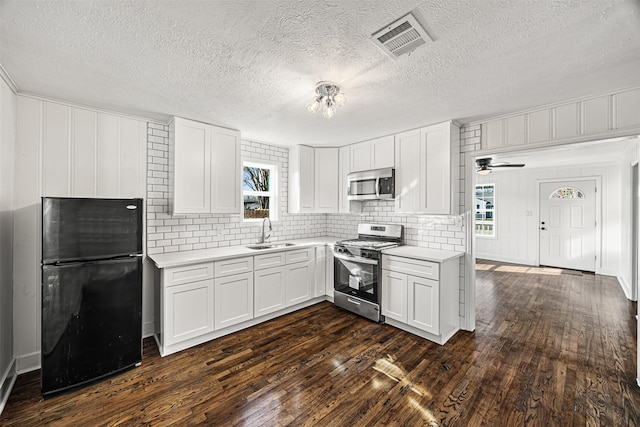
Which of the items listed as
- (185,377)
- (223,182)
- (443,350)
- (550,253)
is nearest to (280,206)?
(223,182)

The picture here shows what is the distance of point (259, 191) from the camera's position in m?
4.16

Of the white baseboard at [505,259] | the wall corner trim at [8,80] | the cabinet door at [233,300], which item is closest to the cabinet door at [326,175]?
the cabinet door at [233,300]

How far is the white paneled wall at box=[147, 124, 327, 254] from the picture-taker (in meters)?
3.04

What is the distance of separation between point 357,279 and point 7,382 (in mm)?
3276

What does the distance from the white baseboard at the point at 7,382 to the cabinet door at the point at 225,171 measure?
80.6 inches

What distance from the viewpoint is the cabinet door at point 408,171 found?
3344 mm

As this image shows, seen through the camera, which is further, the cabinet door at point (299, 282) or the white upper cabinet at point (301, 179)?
the white upper cabinet at point (301, 179)

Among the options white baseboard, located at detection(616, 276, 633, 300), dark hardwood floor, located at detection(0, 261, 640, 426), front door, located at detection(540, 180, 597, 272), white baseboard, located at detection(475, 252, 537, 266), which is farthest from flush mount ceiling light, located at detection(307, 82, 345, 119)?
white baseboard, located at detection(475, 252, 537, 266)

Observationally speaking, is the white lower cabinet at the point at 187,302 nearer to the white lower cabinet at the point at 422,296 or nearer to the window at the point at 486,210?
the white lower cabinet at the point at 422,296

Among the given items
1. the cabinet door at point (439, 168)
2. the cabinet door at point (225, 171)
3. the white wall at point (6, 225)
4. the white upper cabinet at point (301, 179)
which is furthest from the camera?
the white upper cabinet at point (301, 179)

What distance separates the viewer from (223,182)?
10.8ft

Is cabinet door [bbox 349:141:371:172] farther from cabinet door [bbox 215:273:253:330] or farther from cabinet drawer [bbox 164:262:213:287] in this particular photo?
cabinet drawer [bbox 164:262:213:287]

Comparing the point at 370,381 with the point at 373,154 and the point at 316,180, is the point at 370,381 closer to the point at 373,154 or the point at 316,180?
the point at 373,154

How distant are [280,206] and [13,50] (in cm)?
305
